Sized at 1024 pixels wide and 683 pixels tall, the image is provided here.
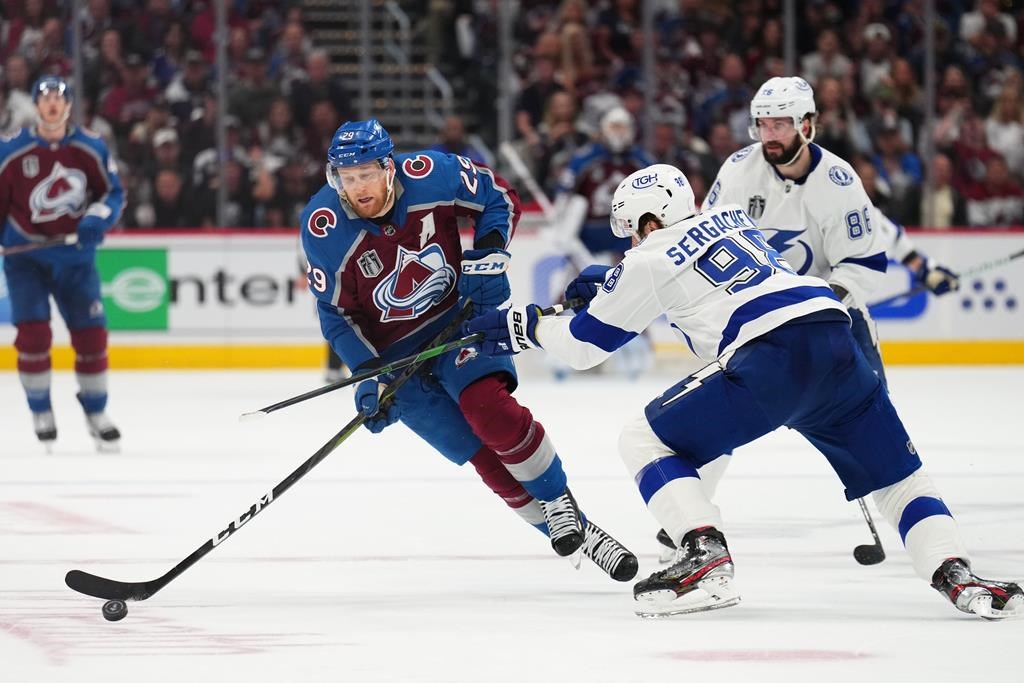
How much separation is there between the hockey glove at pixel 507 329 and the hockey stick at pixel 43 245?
318cm

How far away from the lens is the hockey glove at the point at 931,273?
5.18 m

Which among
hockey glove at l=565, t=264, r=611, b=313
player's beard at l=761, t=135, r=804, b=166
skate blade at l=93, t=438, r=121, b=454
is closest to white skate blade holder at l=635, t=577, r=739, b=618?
hockey glove at l=565, t=264, r=611, b=313

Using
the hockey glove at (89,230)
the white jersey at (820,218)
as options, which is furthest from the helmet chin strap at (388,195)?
the hockey glove at (89,230)

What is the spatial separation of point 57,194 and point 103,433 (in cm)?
95

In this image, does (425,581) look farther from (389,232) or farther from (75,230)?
(75,230)

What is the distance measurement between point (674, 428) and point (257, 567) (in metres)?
1.22

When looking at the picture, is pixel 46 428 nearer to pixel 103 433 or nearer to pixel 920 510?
pixel 103 433

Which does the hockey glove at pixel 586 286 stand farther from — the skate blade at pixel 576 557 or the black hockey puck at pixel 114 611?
the black hockey puck at pixel 114 611

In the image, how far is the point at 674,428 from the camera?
3459mm

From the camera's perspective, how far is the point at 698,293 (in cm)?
342

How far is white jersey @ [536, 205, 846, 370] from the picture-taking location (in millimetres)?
3385

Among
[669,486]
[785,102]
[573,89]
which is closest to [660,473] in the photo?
[669,486]

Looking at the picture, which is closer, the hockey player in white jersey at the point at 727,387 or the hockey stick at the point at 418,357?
the hockey player in white jersey at the point at 727,387

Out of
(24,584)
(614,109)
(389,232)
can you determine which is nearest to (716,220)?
(389,232)
